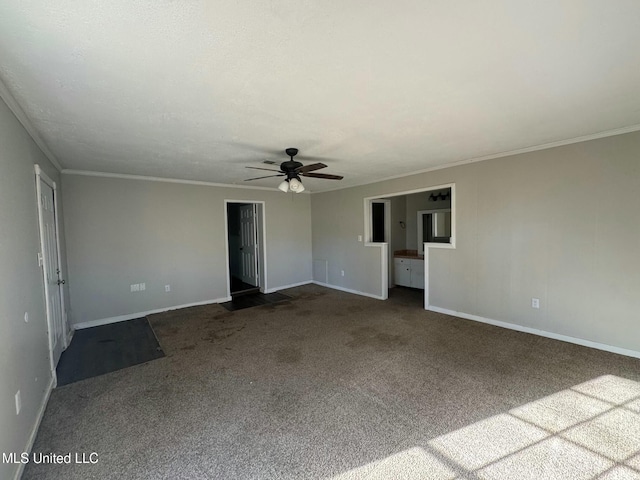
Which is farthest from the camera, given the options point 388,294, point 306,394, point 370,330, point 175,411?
point 388,294

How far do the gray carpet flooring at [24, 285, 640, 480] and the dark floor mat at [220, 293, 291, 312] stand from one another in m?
1.59

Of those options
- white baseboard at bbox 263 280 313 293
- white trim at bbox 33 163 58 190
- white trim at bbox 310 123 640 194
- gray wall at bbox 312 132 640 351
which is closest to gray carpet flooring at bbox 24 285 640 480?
gray wall at bbox 312 132 640 351

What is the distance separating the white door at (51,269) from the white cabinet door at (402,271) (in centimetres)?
591

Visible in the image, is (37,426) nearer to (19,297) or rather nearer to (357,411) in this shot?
(19,297)

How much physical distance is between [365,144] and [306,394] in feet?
8.82

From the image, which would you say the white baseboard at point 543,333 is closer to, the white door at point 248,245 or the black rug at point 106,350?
the white door at point 248,245

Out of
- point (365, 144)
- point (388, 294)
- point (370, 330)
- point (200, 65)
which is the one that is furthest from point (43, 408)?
point (388, 294)

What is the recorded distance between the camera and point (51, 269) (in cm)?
325

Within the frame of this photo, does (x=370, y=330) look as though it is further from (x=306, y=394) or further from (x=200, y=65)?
(x=200, y=65)

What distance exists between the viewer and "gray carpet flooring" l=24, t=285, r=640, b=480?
5.76 feet

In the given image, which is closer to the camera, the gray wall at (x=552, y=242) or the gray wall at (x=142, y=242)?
the gray wall at (x=552, y=242)

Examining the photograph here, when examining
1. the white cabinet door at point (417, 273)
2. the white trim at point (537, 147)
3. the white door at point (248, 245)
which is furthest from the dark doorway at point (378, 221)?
the white door at point (248, 245)

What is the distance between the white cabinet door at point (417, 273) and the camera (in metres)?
6.16

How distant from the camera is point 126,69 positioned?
1691mm
